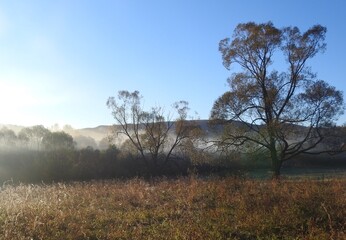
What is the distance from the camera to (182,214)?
→ 1039 cm

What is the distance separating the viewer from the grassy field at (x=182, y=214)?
28.0ft

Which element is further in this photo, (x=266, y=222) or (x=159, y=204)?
(x=159, y=204)

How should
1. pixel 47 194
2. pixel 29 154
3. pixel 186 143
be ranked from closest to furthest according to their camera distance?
pixel 47 194 → pixel 186 143 → pixel 29 154

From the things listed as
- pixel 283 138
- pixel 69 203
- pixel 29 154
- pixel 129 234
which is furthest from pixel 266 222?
pixel 29 154

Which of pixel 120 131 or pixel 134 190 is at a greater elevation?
pixel 120 131

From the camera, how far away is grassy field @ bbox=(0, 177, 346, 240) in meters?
8.54

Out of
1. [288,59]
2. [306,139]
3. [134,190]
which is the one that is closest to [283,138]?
[306,139]

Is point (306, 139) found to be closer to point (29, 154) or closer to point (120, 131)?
point (120, 131)

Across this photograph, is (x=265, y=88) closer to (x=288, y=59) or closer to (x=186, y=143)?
(x=288, y=59)

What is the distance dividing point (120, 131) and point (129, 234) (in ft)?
161

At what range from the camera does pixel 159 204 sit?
12.1 m

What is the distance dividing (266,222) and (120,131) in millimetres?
49281

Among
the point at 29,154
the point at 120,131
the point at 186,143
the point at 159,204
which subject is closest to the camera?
the point at 159,204

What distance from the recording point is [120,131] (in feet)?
188
